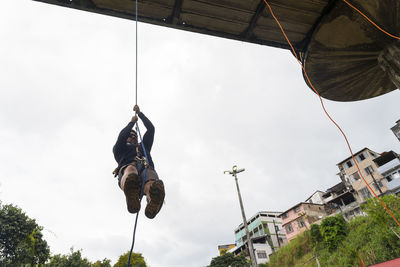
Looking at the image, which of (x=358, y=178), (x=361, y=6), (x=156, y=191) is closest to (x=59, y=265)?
(x=156, y=191)

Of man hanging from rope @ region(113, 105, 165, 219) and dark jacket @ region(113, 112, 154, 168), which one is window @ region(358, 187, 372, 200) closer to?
man hanging from rope @ region(113, 105, 165, 219)

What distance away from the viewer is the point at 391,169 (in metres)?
32.6

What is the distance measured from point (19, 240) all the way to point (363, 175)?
1898 inches

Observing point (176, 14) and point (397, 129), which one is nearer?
point (176, 14)

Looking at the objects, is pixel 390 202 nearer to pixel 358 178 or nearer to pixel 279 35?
pixel 279 35

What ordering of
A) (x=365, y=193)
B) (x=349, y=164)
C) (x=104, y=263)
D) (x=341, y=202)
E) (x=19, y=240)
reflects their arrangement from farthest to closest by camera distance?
(x=341, y=202), (x=349, y=164), (x=365, y=193), (x=104, y=263), (x=19, y=240)

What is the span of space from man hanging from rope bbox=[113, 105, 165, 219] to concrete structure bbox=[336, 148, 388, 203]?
40126 millimetres

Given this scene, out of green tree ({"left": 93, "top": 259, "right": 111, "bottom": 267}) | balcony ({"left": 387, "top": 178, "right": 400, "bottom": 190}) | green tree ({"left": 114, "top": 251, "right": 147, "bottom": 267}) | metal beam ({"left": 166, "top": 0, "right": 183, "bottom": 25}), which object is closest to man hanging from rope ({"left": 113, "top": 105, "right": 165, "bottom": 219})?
metal beam ({"left": 166, "top": 0, "right": 183, "bottom": 25})

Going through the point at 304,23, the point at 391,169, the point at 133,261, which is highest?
the point at 391,169

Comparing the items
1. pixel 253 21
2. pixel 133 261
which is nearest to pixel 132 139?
pixel 253 21

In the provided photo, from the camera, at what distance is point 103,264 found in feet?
94.5

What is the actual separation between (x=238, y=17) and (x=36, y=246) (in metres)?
28.4

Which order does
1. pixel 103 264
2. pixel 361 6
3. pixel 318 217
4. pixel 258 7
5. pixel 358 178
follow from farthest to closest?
pixel 318 217 → pixel 358 178 → pixel 103 264 → pixel 258 7 → pixel 361 6

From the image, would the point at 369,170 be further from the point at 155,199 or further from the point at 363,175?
the point at 155,199
